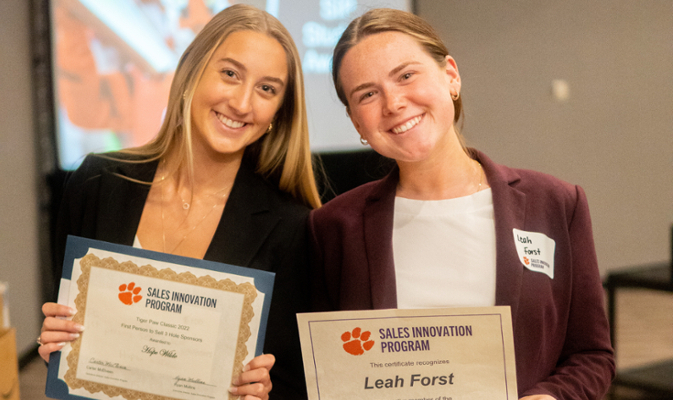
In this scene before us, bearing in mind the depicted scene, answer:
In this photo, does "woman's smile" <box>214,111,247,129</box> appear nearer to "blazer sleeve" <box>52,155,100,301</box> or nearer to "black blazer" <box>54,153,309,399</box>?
"black blazer" <box>54,153,309,399</box>

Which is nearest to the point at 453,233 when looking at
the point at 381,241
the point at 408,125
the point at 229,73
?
the point at 381,241

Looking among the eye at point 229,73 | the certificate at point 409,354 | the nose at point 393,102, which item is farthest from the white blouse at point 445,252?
the eye at point 229,73

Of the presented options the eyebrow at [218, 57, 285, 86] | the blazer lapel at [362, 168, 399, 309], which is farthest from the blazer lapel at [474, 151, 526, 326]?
the eyebrow at [218, 57, 285, 86]

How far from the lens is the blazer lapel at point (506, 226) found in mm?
1276

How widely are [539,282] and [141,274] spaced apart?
0.97m

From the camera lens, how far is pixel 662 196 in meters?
5.99

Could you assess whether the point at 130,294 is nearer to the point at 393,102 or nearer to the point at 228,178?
the point at 228,178

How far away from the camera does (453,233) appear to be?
1.38 meters

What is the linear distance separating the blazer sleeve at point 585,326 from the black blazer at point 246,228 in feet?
2.16

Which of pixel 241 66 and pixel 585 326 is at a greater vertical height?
pixel 241 66

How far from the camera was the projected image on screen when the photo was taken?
13.7 feet

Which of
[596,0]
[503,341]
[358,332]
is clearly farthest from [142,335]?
[596,0]

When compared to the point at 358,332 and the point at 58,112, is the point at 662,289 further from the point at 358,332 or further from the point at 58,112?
the point at 58,112

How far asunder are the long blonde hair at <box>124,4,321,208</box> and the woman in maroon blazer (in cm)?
30
